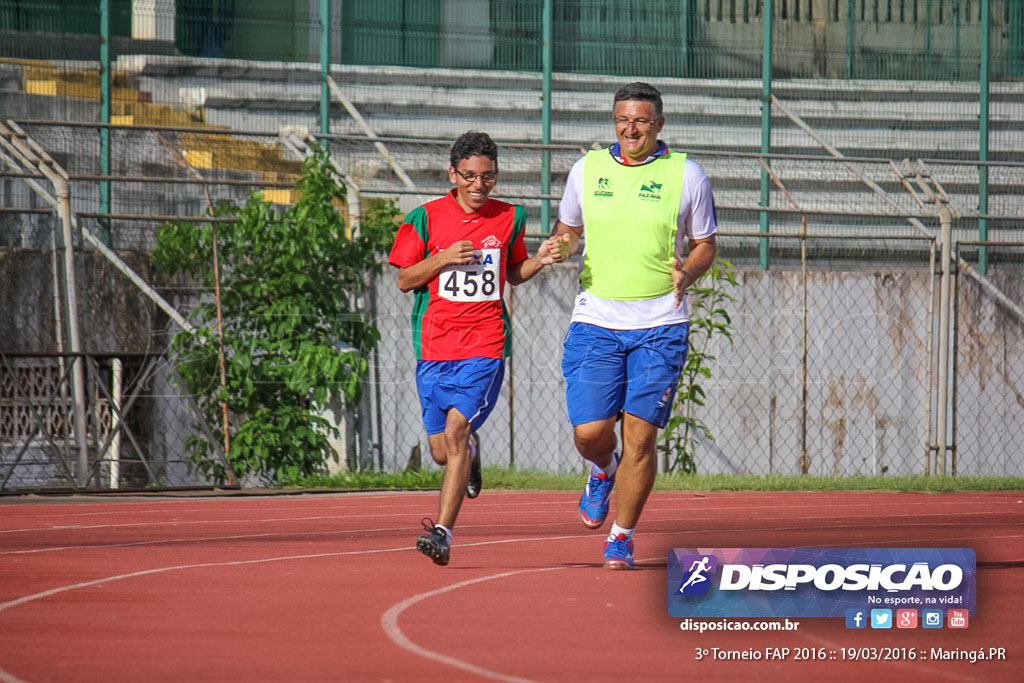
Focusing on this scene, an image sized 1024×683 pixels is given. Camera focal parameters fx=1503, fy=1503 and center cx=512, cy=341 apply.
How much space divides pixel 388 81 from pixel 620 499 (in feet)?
40.4

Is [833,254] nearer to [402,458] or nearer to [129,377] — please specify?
[402,458]

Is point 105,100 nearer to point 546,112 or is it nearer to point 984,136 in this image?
point 546,112

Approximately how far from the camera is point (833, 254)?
1591 cm

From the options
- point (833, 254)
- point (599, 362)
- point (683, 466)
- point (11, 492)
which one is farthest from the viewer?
point (833, 254)

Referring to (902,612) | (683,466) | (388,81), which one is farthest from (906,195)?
(902,612)

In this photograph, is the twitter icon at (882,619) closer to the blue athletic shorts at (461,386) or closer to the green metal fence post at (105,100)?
the blue athletic shorts at (461,386)

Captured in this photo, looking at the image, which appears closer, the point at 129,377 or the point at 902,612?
the point at 902,612

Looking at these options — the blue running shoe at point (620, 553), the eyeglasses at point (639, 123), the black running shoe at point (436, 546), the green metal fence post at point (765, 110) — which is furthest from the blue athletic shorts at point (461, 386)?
the green metal fence post at point (765, 110)

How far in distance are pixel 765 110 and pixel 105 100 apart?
7.38 m

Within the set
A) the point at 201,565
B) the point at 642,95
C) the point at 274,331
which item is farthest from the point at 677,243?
the point at 274,331

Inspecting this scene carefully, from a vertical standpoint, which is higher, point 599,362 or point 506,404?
point 599,362

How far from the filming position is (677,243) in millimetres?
6703

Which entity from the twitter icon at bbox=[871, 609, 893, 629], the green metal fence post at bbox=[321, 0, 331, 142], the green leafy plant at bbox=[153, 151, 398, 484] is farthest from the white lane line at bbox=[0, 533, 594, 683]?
the green metal fence post at bbox=[321, 0, 331, 142]

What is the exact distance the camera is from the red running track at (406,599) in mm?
4336
